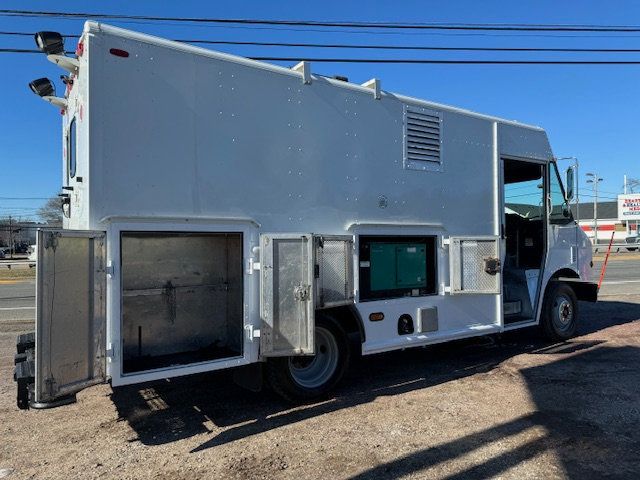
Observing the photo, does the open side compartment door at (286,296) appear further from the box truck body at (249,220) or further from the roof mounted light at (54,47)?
the roof mounted light at (54,47)

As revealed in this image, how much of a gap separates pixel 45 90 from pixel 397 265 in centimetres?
421

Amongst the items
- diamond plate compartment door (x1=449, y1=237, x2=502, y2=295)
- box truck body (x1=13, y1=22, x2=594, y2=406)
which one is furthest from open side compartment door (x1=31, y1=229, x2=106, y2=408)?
diamond plate compartment door (x1=449, y1=237, x2=502, y2=295)

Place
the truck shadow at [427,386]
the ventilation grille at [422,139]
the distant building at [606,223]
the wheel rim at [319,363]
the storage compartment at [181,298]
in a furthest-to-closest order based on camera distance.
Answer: the distant building at [606,223] → the ventilation grille at [422,139] → the wheel rim at [319,363] → the storage compartment at [181,298] → the truck shadow at [427,386]

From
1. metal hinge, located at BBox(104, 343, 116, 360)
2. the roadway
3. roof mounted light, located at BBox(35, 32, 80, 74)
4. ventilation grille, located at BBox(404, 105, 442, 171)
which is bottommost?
the roadway

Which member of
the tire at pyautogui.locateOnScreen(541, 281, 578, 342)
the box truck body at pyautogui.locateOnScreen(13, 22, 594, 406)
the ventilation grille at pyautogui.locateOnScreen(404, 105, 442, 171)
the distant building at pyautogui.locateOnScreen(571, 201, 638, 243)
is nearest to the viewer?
the box truck body at pyautogui.locateOnScreen(13, 22, 594, 406)

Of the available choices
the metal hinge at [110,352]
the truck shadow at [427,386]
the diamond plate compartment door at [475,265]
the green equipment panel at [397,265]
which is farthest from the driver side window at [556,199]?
the metal hinge at [110,352]

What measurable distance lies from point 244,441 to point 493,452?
192cm

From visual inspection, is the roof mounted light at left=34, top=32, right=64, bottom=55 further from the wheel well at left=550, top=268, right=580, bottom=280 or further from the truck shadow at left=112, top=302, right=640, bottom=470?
the wheel well at left=550, top=268, right=580, bottom=280

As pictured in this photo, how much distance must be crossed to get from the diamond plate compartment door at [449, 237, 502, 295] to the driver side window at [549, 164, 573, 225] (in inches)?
68.1

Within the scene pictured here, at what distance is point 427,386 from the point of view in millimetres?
5574

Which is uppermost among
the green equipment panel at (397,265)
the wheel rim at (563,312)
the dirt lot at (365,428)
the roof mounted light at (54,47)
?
the roof mounted light at (54,47)

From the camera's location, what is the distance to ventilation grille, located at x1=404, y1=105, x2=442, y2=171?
5.73 m

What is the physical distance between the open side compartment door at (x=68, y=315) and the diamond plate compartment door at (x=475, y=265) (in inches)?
151

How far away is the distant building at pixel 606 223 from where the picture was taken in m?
66.8
